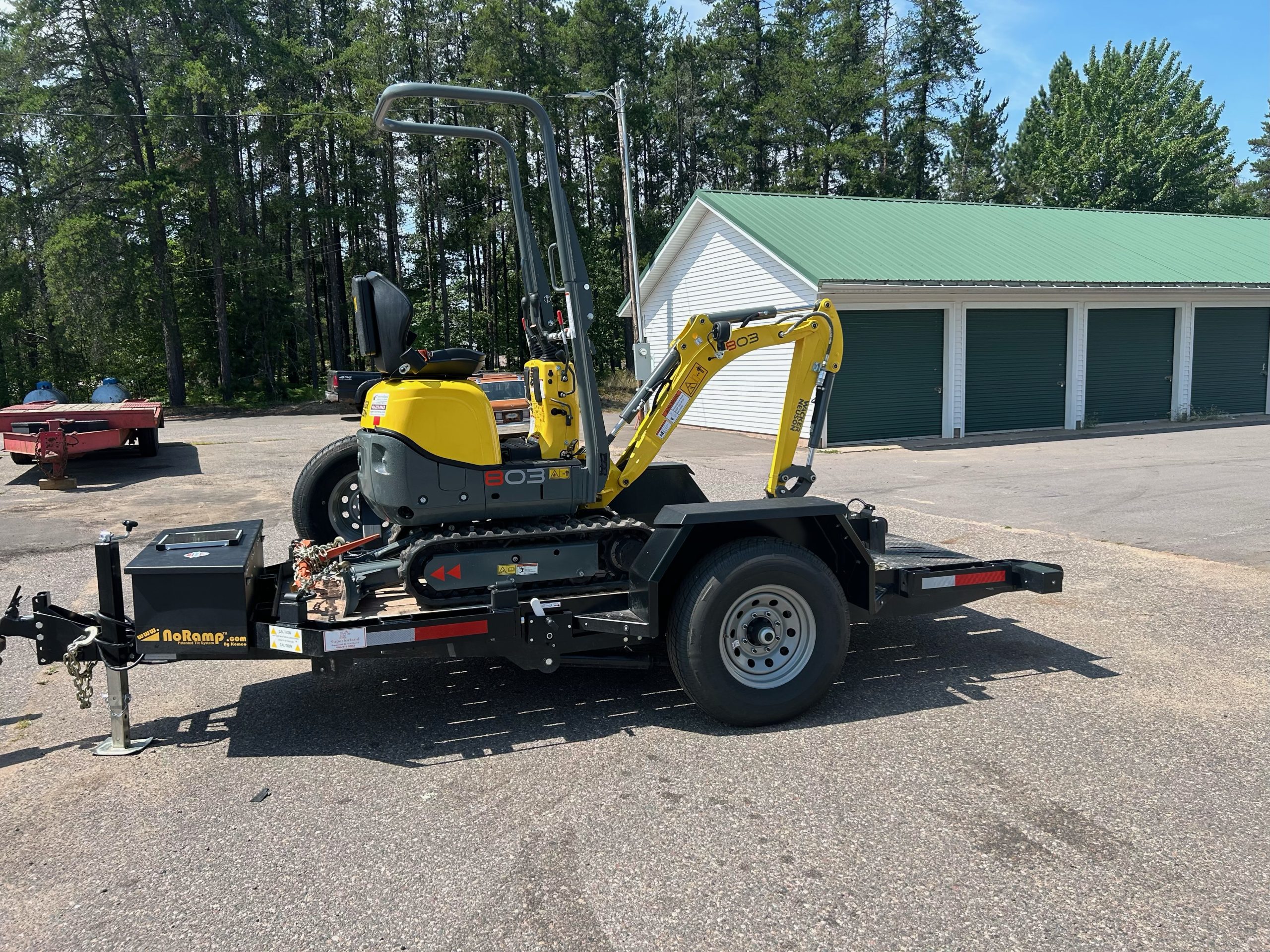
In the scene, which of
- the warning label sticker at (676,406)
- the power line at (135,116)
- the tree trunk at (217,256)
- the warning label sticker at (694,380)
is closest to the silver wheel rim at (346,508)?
the warning label sticker at (676,406)

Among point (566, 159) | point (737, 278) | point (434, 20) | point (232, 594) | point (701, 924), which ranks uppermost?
point (434, 20)

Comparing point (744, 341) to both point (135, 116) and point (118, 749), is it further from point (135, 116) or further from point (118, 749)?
point (135, 116)

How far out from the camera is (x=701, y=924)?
2.95 m

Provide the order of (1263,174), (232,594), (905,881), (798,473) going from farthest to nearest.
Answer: (1263,174)
(798,473)
(232,594)
(905,881)

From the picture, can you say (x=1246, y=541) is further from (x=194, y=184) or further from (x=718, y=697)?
(x=194, y=184)

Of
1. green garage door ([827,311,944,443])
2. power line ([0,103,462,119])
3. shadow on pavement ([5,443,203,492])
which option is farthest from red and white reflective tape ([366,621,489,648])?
power line ([0,103,462,119])

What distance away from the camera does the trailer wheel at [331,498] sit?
652 cm

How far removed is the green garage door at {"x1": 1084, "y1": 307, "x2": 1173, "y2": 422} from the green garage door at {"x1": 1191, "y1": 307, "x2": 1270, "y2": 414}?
3.04 ft

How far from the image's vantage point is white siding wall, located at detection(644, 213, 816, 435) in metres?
19.7

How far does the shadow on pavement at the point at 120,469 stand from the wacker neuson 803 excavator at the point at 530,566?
1022 centimetres

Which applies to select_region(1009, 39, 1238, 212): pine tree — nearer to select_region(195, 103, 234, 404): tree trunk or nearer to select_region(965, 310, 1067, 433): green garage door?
select_region(965, 310, 1067, 433): green garage door

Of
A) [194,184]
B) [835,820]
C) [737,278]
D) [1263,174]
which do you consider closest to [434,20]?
[194,184]

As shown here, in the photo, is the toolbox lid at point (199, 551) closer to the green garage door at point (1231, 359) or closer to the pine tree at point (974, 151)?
the green garage door at point (1231, 359)

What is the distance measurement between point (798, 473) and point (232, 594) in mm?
3351
